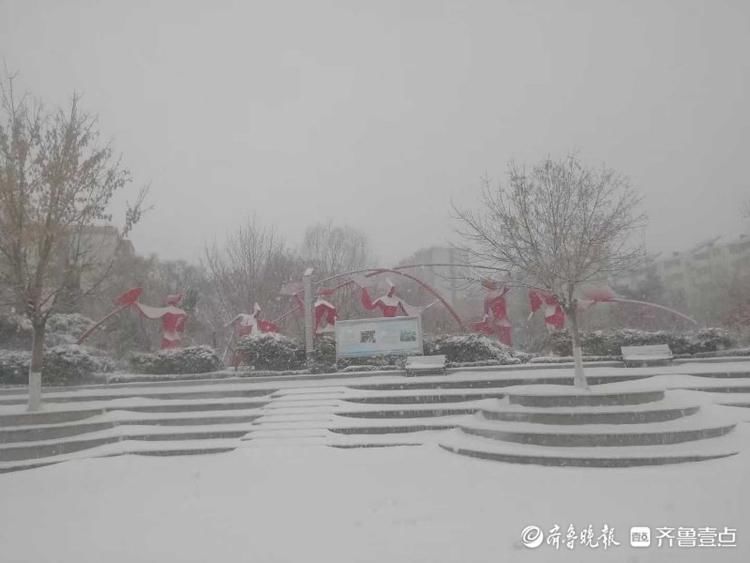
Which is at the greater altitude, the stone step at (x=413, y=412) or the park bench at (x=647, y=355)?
the park bench at (x=647, y=355)

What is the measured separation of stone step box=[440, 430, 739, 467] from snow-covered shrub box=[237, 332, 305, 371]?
28.9 ft

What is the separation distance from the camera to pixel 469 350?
52.5ft

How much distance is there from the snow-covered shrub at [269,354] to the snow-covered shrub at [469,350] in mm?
3988

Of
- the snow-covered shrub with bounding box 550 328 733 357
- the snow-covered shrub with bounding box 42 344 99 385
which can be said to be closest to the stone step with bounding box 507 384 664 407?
the snow-covered shrub with bounding box 550 328 733 357

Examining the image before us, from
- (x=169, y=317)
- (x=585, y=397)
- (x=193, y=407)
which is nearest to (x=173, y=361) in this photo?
(x=169, y=317)

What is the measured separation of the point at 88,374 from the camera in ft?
52.3

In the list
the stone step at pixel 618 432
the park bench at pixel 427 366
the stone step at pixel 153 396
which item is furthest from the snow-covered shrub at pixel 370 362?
the stone step at pixel 618 432

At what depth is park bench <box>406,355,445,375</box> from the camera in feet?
47.0

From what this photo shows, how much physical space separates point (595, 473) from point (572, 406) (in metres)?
1.91

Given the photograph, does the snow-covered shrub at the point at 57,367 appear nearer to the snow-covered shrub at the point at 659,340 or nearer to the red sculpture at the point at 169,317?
the red sculpture at the point at 169,317

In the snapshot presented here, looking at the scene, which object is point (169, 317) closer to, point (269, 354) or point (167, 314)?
point (167, 314)

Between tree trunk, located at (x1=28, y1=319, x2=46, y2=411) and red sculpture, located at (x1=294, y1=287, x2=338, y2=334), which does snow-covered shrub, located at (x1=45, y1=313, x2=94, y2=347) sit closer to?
red sculpture, located at (x1=294, y1=287, x2=338, y2=334)

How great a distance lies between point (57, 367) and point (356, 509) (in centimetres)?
Result: 1229

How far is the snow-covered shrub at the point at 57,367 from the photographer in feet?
51.3
